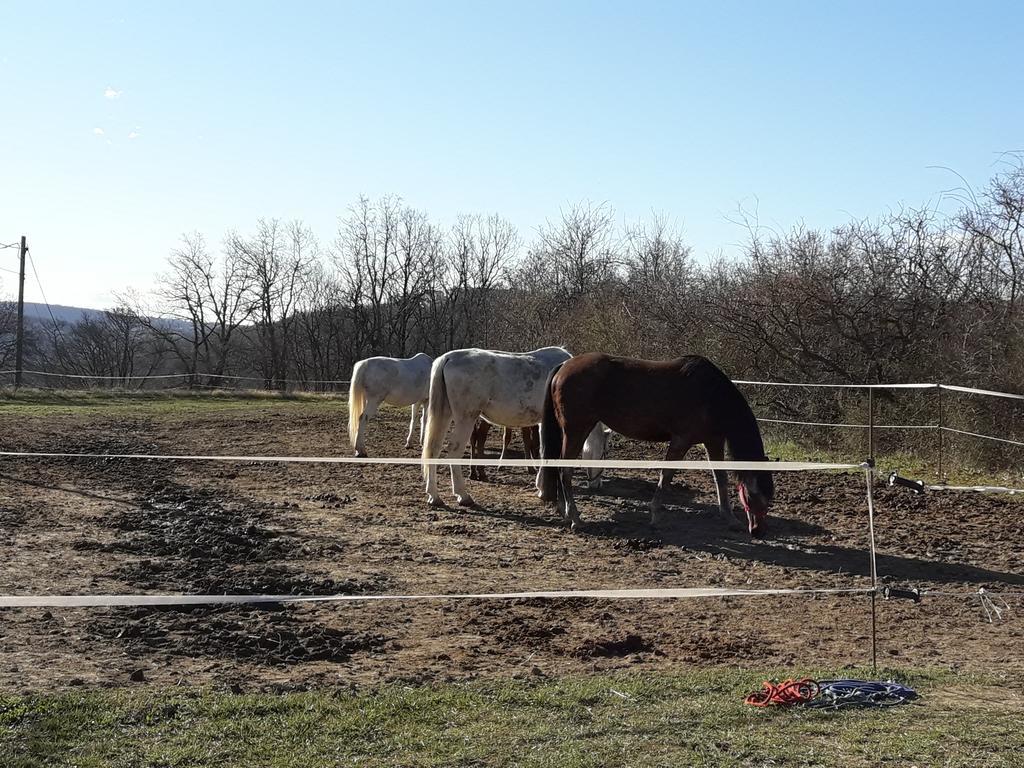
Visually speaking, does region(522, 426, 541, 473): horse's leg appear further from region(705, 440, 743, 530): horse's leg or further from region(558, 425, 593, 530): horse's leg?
region(705, 440, 743, 530): horse's leg

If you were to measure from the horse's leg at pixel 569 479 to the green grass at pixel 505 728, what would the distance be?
4735mm

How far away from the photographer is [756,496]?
28.0 feet

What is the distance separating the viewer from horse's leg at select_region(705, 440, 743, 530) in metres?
8.96

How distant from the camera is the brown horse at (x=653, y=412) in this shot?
8.92 m

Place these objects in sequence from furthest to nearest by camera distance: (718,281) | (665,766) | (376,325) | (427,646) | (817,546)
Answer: (376,325), (718,281), (817,546), (427,646), (665,766)

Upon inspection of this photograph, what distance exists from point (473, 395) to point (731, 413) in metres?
3.09

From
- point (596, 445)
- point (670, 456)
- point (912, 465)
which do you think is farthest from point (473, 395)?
point (912, 465)

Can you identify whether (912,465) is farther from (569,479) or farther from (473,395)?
(473,395)

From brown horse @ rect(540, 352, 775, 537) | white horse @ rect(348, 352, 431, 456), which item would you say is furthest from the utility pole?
brown horse @ rect(540, 352, 775, 537)

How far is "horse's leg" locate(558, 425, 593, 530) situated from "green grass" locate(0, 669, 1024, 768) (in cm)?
474

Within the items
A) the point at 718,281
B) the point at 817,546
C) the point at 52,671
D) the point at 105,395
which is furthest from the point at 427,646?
the point at 105,395

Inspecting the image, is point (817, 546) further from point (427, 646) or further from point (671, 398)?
point (427, 646)

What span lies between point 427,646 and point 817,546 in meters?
4.39

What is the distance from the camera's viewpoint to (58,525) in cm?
876
